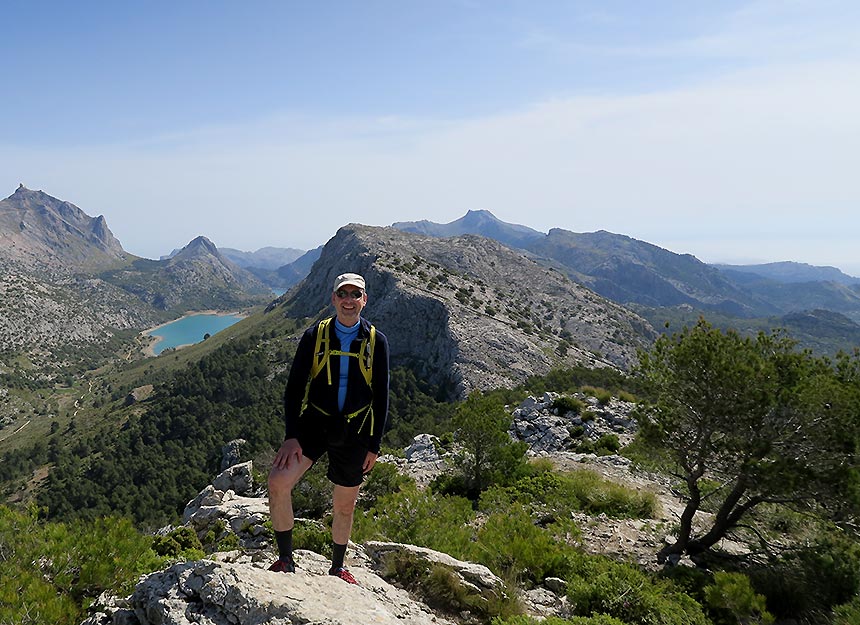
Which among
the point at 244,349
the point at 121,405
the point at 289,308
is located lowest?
the point at 121,405

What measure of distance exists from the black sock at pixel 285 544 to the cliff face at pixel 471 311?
2545 inches

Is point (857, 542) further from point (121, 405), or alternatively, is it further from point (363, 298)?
point (121, 405)

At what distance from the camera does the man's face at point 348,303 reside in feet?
18.6

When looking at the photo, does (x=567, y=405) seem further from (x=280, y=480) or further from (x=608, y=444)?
(x=280, y=480)

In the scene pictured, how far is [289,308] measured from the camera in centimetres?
16588

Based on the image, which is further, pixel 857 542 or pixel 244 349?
pixel 244 349

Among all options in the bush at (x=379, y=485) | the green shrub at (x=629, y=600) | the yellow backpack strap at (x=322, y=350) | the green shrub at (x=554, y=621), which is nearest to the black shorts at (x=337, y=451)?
the yellow backpack strap at (x=322, y=350)

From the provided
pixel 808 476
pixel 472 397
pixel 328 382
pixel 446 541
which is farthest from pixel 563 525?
pixel 328 382

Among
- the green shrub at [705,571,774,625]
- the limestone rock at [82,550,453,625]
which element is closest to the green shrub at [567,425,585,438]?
the green shrub at [705,571,774,625]

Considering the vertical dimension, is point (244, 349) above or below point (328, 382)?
below

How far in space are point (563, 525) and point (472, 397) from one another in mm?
8485

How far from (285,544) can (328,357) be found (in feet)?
8.30

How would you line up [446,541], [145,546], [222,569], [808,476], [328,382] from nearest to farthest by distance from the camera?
1. [222,569]
2. [328,382]
3. [145,546]
4. [446,541]
5. [808,476]

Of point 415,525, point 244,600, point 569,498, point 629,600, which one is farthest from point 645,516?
point 244,600
